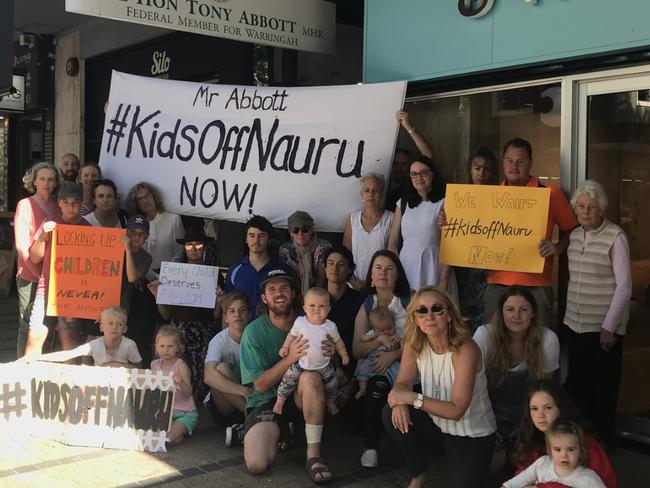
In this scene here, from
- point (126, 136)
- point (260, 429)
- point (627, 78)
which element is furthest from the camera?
point (126, 136)

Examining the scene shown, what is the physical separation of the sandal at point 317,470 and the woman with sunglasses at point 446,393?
547mm

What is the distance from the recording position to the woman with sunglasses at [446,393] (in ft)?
11.9

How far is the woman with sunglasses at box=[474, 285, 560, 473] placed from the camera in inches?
158

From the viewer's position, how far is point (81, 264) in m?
5.35

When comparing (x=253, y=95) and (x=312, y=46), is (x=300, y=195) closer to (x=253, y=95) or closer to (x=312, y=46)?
(x=253, y=95)

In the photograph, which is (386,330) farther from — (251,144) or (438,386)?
(251,144)

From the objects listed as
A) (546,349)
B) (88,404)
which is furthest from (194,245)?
(546,349)

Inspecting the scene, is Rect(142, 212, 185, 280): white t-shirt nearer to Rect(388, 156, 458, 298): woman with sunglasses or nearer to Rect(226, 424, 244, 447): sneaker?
Rect(226, 424, 244, 447): sneaker

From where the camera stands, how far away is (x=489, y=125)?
5.66 m

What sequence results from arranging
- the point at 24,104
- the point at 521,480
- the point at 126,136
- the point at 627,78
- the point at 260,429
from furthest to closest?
Result: the point at 24,104, the point at 126,136, the point at 627,78, the point at 260,429, the point at 521,480

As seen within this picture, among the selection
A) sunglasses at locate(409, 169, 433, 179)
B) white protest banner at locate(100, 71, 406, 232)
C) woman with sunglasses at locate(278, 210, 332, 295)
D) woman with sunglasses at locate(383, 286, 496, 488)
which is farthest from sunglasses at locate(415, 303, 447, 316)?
white protest banner at locate(100, 71, 406, 232)

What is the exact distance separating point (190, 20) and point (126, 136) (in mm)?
1195

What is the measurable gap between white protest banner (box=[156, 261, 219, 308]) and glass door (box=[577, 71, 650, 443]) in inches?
106

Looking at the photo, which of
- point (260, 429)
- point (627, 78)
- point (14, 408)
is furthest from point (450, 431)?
point (14, 408)
